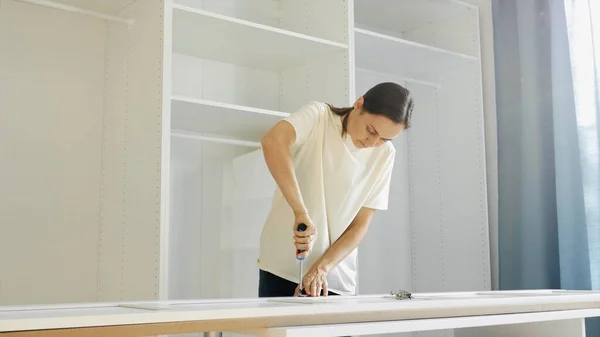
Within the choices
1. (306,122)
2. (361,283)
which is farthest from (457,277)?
(306,122)

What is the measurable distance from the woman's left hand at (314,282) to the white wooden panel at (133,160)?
0.48 meters

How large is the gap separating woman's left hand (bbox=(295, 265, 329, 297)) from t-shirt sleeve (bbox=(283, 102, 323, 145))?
372 millimetres

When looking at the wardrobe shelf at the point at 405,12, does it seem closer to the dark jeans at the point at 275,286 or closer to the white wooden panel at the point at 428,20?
the white wooden panel at the point at 428,20

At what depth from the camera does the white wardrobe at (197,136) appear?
2369mm

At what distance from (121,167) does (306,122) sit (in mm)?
755

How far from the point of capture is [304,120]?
2.05 metres

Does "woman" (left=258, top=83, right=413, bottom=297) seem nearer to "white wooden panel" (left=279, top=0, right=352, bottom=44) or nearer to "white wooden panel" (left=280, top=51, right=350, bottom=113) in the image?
"white wooden panel" (left=280, top=51, right=350, bottom=113)

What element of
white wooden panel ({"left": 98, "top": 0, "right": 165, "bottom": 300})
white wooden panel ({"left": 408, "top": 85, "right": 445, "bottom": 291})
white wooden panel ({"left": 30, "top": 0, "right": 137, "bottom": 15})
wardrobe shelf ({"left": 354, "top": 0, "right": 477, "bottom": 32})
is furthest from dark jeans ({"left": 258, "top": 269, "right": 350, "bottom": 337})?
wardrobe shelf ({"left": 354, "top": 0, "right": 477, "bottom": 32})

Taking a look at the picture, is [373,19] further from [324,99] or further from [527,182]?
[527,182]

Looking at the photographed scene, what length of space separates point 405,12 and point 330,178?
1502 millimetres

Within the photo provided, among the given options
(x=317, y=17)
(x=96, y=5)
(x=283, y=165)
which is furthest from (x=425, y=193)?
(x=96, y=5)

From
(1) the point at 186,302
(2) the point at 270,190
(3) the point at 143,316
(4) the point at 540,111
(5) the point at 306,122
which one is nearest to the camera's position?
(3) the point at 143,316

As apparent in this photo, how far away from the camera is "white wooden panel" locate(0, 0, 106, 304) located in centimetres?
239

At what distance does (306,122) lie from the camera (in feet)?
6.75
